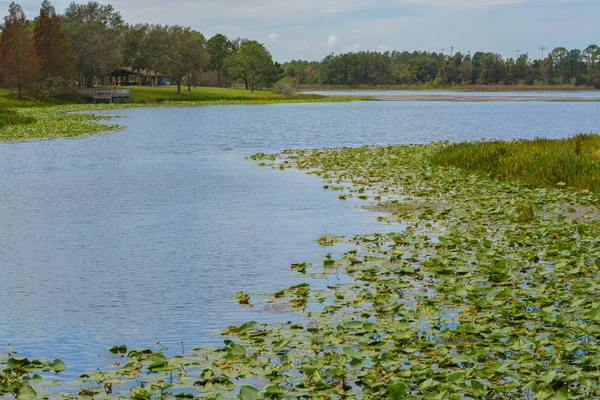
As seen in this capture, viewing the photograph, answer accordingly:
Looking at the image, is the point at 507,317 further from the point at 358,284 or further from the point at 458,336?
Result: the point at 358,284

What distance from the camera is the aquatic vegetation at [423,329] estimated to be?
8039 millimetres

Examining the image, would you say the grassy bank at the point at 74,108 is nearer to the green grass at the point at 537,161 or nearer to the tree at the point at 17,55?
the tree at the point at 17,55

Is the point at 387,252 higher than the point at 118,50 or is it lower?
lower

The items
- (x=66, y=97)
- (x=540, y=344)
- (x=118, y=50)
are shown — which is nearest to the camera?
(x=540, y=344)

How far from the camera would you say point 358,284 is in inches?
496

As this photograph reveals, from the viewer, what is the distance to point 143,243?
54.7ft

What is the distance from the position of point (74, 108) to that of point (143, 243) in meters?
78.8

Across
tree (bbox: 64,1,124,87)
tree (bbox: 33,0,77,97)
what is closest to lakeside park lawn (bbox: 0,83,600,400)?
tree (bbox: 33,0,77,97)

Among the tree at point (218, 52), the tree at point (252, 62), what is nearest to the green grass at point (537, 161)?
the tree at point (252, 62)

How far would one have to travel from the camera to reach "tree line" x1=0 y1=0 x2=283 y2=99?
97.5m

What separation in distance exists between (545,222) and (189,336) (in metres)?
10.3

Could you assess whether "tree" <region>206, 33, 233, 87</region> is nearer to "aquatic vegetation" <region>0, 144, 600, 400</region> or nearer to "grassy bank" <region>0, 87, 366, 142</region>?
"grassy bank" <region>0, 87, 366, 142</region>

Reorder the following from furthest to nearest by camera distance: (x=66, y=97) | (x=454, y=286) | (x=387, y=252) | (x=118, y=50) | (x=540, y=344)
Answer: (x=118, y=50) < (x=66, y=97) < (x=387, y=252) < (x=454, y=286) < (x=540, y=344)

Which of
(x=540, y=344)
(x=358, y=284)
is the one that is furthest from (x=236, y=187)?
(x=540, y=344)
